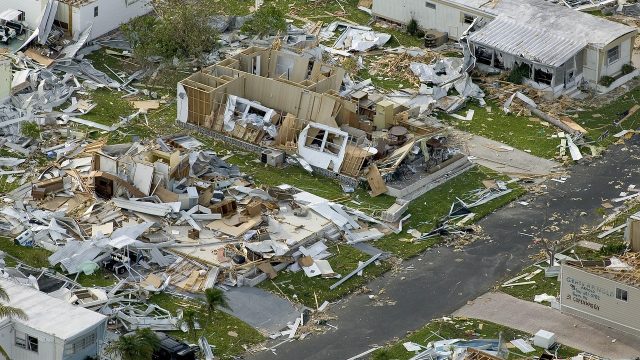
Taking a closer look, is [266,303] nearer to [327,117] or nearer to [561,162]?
[327,117]

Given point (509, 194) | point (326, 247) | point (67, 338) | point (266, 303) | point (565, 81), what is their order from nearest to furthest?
1. point (67, 338)
2. point (266, 303)
3. point (326, 247)
4. point (509, 194)
5. point (565, 81)

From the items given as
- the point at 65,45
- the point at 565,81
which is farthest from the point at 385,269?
the point at 65,45

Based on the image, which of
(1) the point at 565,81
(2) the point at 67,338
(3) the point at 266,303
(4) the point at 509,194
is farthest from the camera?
(1) the point at 565,81

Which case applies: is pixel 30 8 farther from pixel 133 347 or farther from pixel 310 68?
pixel 133 347

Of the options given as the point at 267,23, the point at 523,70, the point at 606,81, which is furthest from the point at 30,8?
the point at 606,81

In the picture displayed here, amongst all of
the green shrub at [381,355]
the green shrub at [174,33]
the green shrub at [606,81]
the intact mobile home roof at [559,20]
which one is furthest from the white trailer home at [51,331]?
the green shrub at [606,81]

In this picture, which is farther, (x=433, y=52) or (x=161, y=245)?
(x=433, y=52)

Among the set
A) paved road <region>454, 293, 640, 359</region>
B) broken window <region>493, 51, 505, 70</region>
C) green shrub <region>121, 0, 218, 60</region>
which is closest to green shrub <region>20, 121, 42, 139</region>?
green shrub <region>121, 0, 218, 60</region>

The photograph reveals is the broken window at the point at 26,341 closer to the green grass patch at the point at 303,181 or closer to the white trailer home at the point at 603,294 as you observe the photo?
the green grass patch at the point at 303,181
